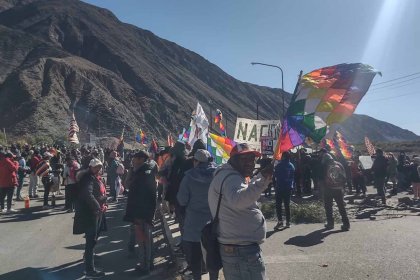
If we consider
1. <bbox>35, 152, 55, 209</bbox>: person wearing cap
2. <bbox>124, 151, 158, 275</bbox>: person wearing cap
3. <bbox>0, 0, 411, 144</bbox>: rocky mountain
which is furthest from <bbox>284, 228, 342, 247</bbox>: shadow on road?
<bbox>0, 0, 411, 144</bbox>: rocky mountain

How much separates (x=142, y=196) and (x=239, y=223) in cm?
318

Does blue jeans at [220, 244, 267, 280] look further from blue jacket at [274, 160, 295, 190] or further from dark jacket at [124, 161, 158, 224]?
blue jacket at [274, 160, 295, 190]

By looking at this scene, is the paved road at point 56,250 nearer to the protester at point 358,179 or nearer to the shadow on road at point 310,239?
the shadow on road at point 310,239

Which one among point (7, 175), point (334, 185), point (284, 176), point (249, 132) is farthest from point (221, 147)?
point (7, 175)

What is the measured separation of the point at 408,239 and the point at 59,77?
77.7 metres

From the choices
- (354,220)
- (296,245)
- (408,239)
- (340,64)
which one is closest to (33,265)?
(296,245)

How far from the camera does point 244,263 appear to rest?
3.83 m

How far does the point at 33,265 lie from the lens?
7543 mm

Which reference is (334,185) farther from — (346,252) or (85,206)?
(85,206)

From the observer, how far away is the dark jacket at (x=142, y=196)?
6750mm

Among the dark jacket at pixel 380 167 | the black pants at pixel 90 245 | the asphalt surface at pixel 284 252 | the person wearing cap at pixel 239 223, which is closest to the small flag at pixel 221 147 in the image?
the asphalt surface at pixel 284 252

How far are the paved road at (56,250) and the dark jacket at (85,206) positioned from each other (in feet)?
2.72

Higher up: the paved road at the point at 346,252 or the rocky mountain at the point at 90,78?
the rocky mountain at the point at 90,78

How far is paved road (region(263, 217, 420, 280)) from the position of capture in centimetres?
655
